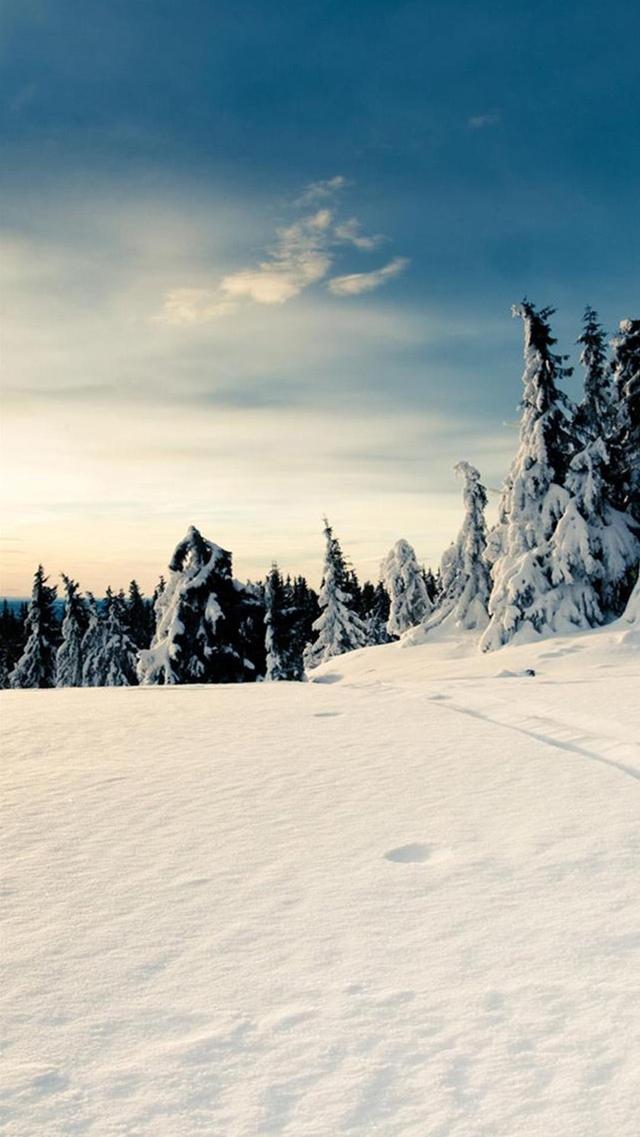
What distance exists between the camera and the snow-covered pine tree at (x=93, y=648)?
52969mm

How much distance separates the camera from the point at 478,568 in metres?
36.8

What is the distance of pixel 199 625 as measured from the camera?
26188 millimetres

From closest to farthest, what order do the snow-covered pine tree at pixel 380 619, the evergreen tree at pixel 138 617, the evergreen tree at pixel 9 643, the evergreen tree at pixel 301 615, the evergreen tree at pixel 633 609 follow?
the evergreen tree at pixel 633 609 → the evergreen tree at pixel 301 615 → the evergreen tree at pixel 9 643 → the snow-covered pine tree at pixel 380 619 → the evergreen tree at pixel 138 617

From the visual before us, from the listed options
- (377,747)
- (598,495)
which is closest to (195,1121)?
(377,747)

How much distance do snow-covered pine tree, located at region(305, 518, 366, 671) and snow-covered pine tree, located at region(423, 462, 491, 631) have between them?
366 inches

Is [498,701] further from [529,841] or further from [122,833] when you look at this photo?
[122,833]

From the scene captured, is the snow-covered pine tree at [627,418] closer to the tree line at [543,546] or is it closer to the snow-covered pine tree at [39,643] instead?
the tree line at [543,546]

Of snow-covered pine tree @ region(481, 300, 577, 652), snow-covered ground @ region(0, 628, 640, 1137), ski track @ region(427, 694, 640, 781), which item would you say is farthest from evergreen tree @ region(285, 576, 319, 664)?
snow-covered ground @ region(0, 628, 640, 1137)

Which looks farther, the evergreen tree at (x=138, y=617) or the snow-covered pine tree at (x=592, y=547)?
the evergreen tree at (x=138, y=617)

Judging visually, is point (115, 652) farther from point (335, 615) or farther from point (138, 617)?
point (138, 617)

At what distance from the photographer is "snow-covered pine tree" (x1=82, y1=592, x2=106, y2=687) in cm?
5297

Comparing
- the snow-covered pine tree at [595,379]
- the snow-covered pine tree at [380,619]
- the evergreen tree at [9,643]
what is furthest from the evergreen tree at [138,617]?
the snow-covered pine tree at [595,379]

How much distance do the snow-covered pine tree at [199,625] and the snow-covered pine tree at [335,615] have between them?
19863 millimetres

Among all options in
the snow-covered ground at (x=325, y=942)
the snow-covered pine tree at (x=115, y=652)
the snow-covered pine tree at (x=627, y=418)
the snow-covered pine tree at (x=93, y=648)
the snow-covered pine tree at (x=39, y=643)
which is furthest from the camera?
the snow-covered pine tree at (x=93, y=648)
